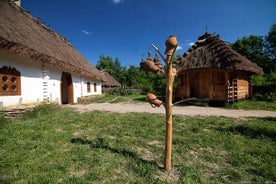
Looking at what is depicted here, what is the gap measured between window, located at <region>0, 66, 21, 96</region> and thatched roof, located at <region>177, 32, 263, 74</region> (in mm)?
8267

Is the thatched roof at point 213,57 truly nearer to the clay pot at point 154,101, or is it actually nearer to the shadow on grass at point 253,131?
the shadow on grass at point 253,131

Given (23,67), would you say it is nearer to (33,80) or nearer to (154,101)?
(33,80)

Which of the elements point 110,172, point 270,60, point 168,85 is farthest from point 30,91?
point 270,60

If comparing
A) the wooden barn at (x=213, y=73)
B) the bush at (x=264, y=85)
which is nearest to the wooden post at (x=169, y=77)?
the wooden barn at (x=213, y=73)

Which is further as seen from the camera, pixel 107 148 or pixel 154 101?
pixel 107 148

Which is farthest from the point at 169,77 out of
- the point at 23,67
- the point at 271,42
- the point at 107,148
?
the point at 271,42

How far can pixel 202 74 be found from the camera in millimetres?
12055

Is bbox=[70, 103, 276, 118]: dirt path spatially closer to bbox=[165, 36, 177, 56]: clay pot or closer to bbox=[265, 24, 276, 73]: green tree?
bbox=[165, 36, 177, 56]: clay pot

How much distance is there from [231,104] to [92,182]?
10.5 meters

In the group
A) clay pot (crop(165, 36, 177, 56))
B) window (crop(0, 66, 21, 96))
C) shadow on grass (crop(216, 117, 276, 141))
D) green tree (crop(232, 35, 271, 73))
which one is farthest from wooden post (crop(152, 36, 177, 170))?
green tree (crop(232, 35, 271, 73))

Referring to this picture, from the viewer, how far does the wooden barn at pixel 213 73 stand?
10.2 m

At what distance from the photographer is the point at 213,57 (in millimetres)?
10781

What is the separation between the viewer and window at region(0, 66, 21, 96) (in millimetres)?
6348

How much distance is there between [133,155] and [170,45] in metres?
2.22
